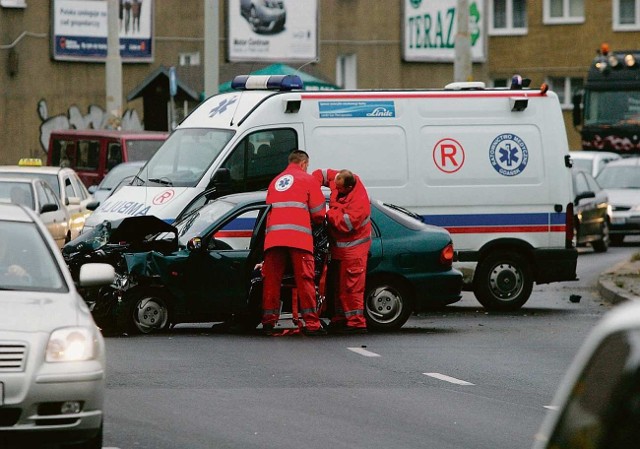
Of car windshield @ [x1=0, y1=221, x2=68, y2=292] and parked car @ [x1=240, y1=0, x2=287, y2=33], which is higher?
parked car @ [x1=240, y1=0, x2=287, y2=33]

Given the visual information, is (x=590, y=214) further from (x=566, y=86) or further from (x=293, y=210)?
(x=566, y=86)

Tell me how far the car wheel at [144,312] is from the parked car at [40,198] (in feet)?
23.2

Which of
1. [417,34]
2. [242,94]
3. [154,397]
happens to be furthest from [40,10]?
[154,397]

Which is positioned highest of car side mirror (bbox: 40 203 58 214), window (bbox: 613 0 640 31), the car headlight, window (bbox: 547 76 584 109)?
window (bbox: 613 0 640 31)

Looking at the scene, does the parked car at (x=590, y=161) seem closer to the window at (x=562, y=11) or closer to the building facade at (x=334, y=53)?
the building facade at (x=334, y=53)

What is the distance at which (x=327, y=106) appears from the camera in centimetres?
1761

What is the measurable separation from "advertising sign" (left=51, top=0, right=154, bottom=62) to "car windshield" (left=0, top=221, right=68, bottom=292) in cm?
3445

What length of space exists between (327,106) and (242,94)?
3.23 ft

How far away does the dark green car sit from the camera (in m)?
14.6

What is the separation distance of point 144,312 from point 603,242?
52.3ft

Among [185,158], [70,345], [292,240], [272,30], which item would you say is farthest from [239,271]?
[272,30]

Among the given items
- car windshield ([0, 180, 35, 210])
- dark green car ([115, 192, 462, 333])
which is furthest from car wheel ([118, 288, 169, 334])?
car windshield ([0, 180, 35, 210])

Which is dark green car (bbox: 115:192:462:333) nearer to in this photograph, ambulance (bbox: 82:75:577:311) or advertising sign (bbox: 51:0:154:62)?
ambulance (bbox: 82:75:577:311)

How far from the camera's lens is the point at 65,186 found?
24.5m
